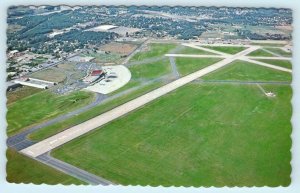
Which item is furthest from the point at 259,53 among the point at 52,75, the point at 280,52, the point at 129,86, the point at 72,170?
the point at 72,170

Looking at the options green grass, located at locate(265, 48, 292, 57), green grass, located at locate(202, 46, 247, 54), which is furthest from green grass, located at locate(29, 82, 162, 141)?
green grass, located at locate(265, 48, 292, 57)

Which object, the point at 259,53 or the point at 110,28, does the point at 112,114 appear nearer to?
Answer: the point at 110,28

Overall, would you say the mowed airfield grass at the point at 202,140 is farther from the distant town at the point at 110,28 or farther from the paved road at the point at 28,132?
the distant town at the point at 110,28

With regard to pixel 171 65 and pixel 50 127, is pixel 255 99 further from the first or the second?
pixel 50 127

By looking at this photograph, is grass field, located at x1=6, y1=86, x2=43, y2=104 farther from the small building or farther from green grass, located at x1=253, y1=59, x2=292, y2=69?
green grass, located at x1=253, y1=59, x2=292, y2=69

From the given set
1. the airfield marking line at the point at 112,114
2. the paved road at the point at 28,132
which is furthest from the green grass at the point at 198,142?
the paved road at the point at 28,132

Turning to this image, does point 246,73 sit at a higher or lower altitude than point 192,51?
lower
